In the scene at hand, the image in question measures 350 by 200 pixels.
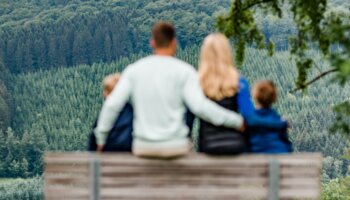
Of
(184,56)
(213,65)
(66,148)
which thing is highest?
(213,65)

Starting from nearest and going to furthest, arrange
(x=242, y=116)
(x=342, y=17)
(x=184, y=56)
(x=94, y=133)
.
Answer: (x=242, y=116), (x=94, y=133), (x=342, y=17), (x=184, y=56)

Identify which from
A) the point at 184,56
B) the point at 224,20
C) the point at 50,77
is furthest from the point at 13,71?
the point at 224,20

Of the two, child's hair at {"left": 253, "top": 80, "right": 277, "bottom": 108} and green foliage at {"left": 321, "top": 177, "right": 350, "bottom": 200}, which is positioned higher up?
child's hair at {"left": 253, "top": 80, "right": 277, "bottom": 108}

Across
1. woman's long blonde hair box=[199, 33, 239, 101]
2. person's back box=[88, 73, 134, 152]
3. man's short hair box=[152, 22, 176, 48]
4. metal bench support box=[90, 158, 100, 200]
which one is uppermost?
man's short hair box=[152, 22, 176, 48]

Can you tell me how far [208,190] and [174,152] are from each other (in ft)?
1.14

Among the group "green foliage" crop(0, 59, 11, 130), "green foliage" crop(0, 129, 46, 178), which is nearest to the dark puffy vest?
"green foliage" crop(0, 129, 46, 178)

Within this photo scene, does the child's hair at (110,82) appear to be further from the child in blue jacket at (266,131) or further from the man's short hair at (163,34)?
the child in blue jacket at (266,131)

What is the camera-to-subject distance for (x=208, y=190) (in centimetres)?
655

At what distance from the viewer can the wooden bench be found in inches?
256

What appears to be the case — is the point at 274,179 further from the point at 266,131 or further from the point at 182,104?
the point at 182,104

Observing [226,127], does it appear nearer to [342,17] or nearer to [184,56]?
[342,17]

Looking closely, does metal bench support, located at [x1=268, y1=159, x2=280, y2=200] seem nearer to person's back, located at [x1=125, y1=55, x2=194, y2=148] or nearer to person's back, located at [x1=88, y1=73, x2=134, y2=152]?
person's back, located at [x1=125, y1=55, x2=194, y2=148]

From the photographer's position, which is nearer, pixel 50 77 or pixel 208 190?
pixel 208 190

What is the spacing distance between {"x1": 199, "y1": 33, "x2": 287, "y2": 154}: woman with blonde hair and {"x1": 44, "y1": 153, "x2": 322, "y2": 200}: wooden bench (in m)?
0.18
